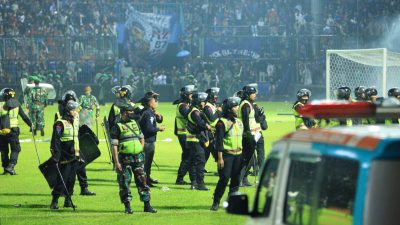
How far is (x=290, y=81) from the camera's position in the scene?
5400 centimetres

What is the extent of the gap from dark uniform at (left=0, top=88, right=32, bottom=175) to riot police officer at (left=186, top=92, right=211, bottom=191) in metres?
4.43

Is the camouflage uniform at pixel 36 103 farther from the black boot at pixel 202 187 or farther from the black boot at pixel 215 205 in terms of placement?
the black boot at pixel 215 205

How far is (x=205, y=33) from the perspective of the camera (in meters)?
56.7

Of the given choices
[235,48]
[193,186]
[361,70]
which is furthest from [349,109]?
[235,48]

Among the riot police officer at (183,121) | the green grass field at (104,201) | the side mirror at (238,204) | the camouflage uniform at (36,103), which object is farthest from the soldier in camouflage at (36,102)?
the side mirror at (238,204)

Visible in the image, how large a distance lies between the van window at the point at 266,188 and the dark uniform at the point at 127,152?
7.94 metres

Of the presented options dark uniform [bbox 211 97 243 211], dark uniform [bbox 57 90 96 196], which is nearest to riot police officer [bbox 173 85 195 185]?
dark uniform [bbox 57 90 96 196]

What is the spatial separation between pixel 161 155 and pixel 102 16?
3219 centimetres

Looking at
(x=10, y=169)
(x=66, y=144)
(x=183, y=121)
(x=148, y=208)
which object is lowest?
(x=10, y=169)

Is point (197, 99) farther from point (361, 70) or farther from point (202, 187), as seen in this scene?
point (361, 70)

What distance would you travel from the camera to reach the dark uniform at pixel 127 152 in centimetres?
1492

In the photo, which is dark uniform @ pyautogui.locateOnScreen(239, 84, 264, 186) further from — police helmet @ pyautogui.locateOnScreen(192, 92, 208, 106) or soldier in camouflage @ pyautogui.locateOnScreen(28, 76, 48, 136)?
soldier in camouflage @ pyautogui.locateOnScreen(28, 76, 48, 136)

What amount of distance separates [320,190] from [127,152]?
9344mm

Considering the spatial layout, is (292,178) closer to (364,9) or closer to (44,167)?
(44,167)
